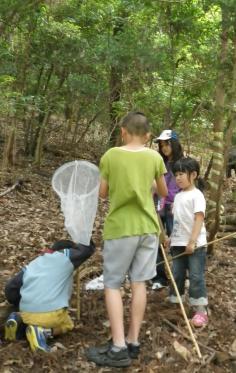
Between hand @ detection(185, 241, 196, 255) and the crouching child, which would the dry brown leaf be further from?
the crouching child

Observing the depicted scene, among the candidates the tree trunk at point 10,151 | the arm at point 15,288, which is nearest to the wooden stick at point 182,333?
the arm at point 15,288

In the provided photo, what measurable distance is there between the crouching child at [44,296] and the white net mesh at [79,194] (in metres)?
0.19

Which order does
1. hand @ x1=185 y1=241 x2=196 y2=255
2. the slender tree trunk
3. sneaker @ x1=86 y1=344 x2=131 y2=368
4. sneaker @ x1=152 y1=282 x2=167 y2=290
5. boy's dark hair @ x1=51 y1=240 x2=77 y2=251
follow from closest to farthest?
sneaker @ x1=86 y1=344 x2=131 y2=368
boy's dark hair @ x1=51 y1=240 x2=77 y2=251
hand @ x1=185 y1=241 x2=196 y2=255
sneaker @ x1=152 y1=282 x2=167 y2=290
the slender tree trunk

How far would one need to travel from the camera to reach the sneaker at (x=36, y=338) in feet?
11.9

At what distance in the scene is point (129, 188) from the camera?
137 inches

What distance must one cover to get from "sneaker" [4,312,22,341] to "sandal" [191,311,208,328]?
1.56 m

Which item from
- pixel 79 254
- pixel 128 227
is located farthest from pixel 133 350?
pixel 128 227

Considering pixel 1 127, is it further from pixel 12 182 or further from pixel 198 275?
pixel 198 275

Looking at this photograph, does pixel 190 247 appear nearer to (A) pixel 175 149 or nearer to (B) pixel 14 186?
(A) pixel 175 149

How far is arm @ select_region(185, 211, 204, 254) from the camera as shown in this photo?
4137 millimetres

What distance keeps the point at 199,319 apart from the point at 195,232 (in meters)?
0.81

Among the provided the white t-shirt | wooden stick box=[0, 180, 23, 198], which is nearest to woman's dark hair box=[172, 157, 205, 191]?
the white t-shirt

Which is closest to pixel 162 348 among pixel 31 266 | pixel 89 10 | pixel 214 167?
pixel 31 266

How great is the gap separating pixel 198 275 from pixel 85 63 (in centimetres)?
694
